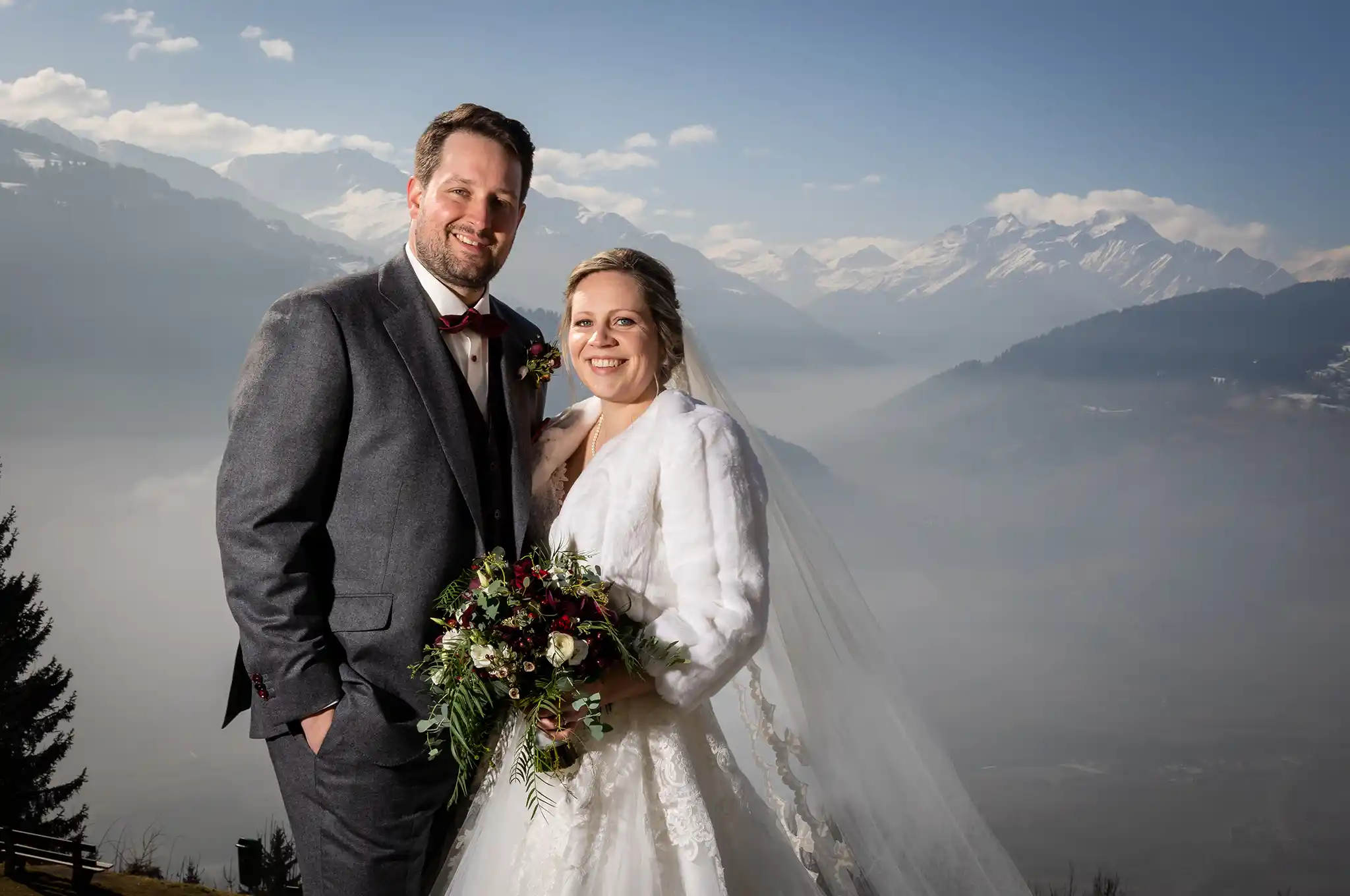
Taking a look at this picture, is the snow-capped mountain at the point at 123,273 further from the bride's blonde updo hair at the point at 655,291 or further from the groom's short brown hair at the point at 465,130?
the bride's blonde updo hair at the point at 655,291

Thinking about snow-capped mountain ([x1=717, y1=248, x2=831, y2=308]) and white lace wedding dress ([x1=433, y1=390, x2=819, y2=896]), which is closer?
white lace wedding dress ([x1=433, y1=390, x2=819, y2=896])

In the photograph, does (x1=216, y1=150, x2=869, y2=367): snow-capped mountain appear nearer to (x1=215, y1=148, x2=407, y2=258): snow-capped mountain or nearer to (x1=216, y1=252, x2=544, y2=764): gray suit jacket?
(x1=215, y1=148, x2=407, y2=258): snow-capped mountain

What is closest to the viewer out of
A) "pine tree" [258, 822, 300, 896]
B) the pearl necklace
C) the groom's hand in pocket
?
the groom's hand in pocket

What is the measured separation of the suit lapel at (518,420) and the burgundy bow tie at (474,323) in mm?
76

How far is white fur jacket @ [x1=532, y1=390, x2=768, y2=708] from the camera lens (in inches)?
94.3

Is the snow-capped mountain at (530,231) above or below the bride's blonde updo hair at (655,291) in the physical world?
above

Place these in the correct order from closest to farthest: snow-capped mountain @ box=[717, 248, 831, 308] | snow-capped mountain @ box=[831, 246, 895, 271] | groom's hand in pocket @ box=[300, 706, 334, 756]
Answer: groom's hand in pocket @ box=[300, 706, 334, 756] → snow-capped mountain @ box=[717, 248, 831, 308] → snow-capped mountain @ box=[831, 246, 895, 271]

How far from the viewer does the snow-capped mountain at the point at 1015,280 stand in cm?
964

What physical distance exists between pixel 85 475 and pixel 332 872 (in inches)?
272

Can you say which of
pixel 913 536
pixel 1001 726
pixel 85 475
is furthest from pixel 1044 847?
pixel 85 475

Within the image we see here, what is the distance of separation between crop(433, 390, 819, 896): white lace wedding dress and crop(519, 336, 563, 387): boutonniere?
41 centimetres

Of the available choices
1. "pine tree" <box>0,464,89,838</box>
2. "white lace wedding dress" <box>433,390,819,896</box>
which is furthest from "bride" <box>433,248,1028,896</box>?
"pine tree" <box>0,464,89,838</box>

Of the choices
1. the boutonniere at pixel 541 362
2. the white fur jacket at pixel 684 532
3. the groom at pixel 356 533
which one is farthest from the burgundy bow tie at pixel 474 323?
the white fur jacket at pixel 684 532

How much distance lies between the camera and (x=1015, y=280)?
35.0 feet
